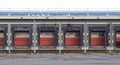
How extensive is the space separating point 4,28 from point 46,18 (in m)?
8.04

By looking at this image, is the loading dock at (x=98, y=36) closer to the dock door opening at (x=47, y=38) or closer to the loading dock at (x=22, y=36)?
the dock door opening at (x=47, y=38)

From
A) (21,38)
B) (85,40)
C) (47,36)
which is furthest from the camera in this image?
(47,36)

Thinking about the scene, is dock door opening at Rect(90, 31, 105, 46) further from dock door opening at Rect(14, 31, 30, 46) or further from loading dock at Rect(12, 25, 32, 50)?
dock door opening at Rect(14, 31, 30, 46)

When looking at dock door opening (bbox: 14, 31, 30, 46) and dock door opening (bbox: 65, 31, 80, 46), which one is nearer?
dock door opening (bbox: 14, 31, 30, 46)

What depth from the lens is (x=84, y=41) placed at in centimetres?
6681

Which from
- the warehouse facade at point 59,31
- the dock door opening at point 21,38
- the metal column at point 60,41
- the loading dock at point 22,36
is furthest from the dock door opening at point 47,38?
the dock door opening at point 21,38

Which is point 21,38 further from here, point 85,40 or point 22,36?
point 85,40

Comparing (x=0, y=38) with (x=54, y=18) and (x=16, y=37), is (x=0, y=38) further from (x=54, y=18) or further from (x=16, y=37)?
(x=54, y=18)

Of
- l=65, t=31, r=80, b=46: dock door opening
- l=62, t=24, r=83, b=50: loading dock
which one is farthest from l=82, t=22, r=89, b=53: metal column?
l=65, t=31, r=80, b=46: dock door opening

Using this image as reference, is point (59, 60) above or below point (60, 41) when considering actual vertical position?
→ below

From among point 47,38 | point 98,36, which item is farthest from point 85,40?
point 47,38

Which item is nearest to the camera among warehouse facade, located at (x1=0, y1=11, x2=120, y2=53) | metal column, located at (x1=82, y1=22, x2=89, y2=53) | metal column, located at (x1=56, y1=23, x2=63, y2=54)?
metal column, located at (x1=56, y1=23, x2=63, y2=54)

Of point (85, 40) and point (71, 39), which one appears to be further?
point (71, 39)

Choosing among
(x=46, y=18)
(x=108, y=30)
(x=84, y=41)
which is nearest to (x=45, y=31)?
(x=46, y=18)
